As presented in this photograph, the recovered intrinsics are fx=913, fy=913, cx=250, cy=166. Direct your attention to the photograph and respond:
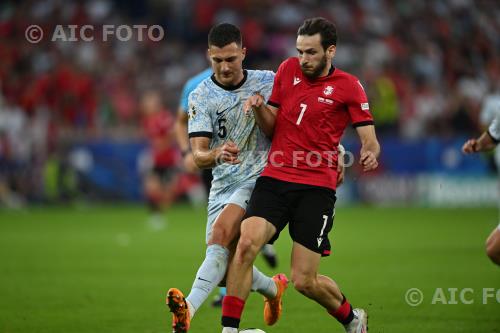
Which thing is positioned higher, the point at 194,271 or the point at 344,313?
the point at 344,313

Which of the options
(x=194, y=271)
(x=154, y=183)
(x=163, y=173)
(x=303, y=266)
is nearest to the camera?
(x=303, y=266)

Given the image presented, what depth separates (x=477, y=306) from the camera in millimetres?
9000

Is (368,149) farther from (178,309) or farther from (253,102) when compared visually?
(178,309)

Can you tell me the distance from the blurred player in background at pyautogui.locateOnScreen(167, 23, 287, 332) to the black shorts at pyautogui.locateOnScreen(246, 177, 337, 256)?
11.3 inches

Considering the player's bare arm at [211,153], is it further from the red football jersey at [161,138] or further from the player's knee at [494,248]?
the red football jersey at [161,138]

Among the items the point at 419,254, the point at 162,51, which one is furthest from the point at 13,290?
the point at 162,51

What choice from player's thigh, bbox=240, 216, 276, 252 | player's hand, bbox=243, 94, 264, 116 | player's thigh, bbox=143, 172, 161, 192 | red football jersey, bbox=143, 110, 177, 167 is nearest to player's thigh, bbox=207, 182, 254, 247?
player's thigh, bbox=240, 216, 276, 252

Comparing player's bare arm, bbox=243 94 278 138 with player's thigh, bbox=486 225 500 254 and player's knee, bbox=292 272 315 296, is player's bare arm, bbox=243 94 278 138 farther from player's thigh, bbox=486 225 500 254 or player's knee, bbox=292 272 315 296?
player's thigh, bbox=486 225 500 254

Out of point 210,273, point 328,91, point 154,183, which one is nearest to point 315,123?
point 328,91

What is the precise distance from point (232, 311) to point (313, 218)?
3.10ft

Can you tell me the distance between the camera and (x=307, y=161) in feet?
23.5

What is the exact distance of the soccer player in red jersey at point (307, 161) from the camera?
6953mm

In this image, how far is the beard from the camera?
7.16 meters

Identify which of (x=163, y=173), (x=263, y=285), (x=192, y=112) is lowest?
(x=263, y=285)
